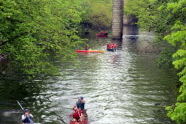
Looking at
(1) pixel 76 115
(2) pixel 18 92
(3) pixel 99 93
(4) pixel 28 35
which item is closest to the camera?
(1) pixel 76 115

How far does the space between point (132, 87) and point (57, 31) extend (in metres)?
12.1

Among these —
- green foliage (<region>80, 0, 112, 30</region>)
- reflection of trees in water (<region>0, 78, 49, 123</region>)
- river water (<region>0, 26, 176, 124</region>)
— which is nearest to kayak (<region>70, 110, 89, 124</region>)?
river water (<region>0, 26, 176, 124</region>)

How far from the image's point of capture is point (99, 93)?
3494 cm

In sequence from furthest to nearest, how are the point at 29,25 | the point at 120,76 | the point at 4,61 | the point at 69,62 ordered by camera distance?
1. the point at 69,62
2. the point at 120,76
3. the point at 4,61
4. the point at 29,25

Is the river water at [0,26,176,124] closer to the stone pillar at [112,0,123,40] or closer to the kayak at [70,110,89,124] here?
the kayak at [70,110,89,124]

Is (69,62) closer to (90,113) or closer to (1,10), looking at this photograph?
(90,113)

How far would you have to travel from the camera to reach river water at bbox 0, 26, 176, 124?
27656mm

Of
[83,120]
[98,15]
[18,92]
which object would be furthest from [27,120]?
[98,15]

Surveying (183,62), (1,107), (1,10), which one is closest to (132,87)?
(1,107)

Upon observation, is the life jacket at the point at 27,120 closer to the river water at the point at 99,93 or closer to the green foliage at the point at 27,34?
the river water at the point at 99,93

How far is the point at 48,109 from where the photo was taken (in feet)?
95.2

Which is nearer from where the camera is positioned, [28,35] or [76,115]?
[76,115]

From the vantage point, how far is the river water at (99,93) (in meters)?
27.7

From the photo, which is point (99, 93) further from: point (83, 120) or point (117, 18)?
point (117, 18)
